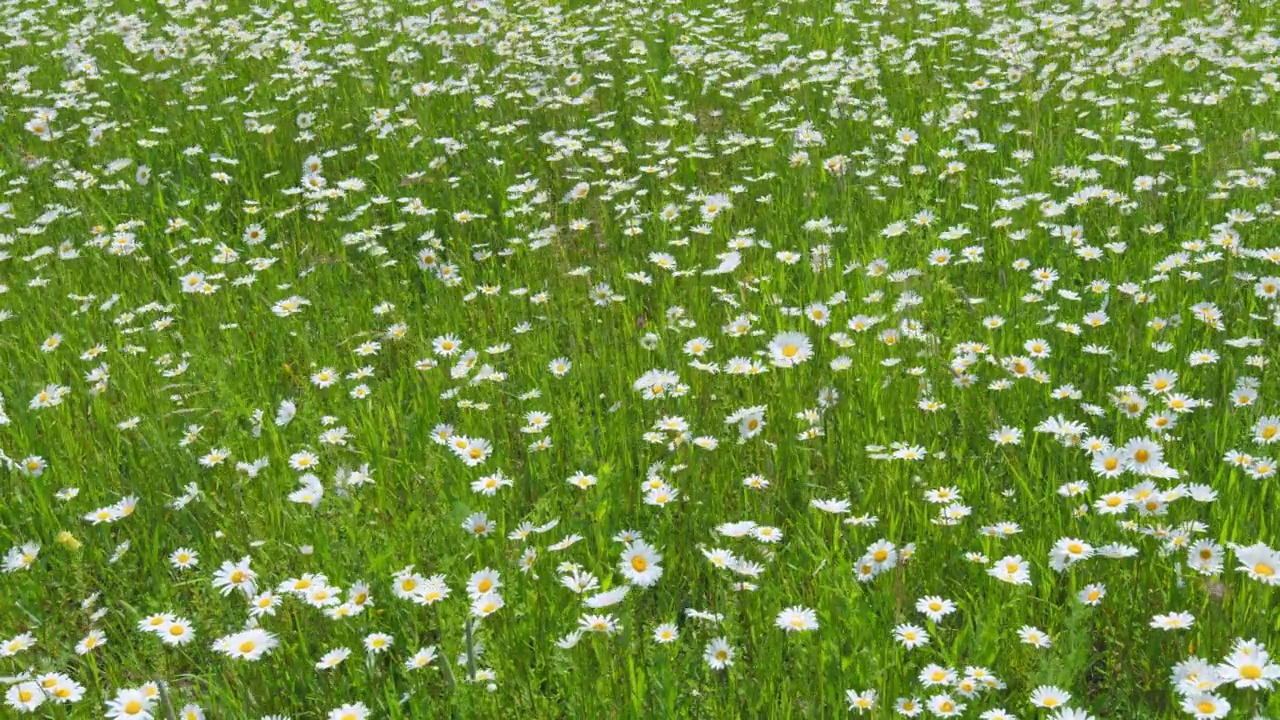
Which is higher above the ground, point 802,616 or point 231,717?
point 802,616

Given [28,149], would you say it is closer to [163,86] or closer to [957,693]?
[163,86]

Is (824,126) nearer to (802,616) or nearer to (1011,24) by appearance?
(1011,24)

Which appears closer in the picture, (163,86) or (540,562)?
(540,562)

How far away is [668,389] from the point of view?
302 cm

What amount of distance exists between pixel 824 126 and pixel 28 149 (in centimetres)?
429

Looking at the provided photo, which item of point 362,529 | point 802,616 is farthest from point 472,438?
point 802,616

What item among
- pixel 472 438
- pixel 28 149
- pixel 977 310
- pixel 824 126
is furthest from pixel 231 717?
pixel 28 149

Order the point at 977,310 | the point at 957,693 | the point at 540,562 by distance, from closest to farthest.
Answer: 1. the point at 957,693
2. the point at 540,562
3. the point at 977,310

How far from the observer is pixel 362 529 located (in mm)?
2594

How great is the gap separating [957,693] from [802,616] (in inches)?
12.3

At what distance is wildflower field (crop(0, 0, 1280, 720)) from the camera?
2.17 meters

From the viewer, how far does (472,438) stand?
3.04 m

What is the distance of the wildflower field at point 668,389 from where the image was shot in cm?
217

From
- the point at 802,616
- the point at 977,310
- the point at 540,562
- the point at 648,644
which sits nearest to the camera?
the point at 802,616
